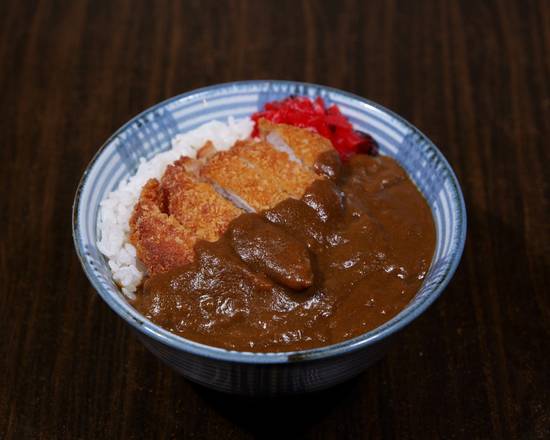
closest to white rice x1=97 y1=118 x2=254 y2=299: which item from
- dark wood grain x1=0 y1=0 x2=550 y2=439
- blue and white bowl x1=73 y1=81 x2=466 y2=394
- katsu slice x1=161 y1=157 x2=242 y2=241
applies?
blue and white bowl x1=73 y1=81 x2=466 y2=394

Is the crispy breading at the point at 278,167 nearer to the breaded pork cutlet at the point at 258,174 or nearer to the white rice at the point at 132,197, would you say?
the breaded pork cutlet at the point at 258,174

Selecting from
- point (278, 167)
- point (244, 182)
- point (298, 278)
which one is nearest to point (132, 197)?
point (244, 182)

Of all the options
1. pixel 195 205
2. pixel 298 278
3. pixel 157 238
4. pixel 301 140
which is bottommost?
pixel 298 278

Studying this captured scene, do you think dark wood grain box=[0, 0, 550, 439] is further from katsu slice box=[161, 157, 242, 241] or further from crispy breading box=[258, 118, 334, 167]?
crispy breading box=[258, 118, 334, 167]

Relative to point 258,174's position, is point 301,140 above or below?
above

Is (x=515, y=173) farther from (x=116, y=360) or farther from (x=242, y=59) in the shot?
(x=116, y=360)

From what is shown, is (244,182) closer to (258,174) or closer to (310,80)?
(258,174)

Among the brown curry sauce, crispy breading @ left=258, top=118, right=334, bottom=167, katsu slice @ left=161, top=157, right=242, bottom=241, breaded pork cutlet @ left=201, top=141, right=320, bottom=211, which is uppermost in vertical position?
crispy breading @ left=258, top=118, right=334, bottom=167
